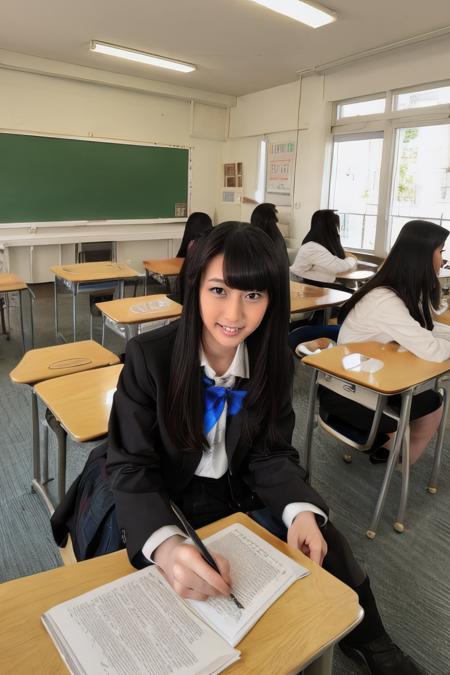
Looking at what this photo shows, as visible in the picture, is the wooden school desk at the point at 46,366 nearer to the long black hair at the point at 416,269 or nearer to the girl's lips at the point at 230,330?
the girl's lips at the point at 230,330

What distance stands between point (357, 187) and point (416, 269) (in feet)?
15.0

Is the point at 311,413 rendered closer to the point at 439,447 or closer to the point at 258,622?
the point at 439,447

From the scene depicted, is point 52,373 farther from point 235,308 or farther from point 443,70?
point 443,70

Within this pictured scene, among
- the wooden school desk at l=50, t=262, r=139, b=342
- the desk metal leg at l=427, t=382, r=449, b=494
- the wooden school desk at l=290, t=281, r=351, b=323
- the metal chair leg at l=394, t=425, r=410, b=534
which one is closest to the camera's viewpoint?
the metal chair leg at l=394, t=425, r=410, b=534

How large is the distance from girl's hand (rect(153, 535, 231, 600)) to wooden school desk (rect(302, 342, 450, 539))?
112cm

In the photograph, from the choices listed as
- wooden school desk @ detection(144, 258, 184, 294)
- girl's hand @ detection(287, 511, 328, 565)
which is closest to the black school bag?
girl's hand @ detection(287, 511, 328, 565)

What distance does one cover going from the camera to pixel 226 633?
0.69m

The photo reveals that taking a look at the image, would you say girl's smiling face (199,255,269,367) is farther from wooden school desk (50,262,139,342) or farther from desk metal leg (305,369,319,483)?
wooden school desk (50,262,139,342)

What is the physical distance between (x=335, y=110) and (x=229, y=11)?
2.49 m

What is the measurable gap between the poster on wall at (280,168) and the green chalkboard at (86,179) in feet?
4.66

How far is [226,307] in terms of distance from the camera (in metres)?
1.02

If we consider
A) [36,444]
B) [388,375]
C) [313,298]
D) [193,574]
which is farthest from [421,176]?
[193,574]

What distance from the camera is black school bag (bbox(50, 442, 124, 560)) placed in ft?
3.54

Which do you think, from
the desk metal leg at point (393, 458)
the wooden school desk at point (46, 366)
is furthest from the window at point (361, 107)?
the wooden school desk at point (46, 366)
